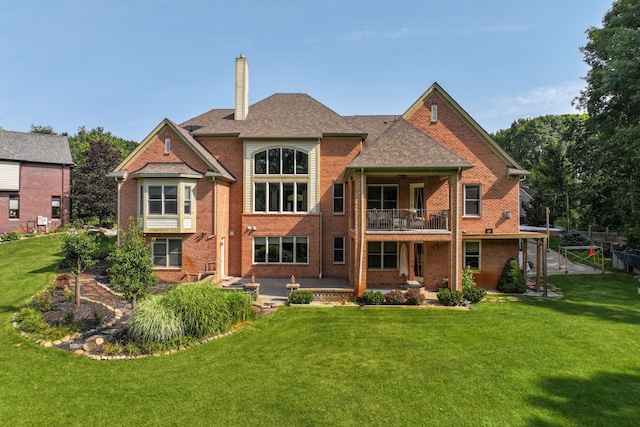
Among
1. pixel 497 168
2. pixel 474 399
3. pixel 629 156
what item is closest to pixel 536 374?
pixel 474 399

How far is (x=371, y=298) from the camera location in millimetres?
14359

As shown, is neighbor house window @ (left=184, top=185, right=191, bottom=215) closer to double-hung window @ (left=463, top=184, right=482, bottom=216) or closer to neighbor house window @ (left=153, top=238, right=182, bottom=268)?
neighbor house window @ (left=153, top=238, right=182, bottom=268)

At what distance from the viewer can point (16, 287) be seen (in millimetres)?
15797

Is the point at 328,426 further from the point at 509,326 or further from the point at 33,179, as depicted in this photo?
the point at 33,179

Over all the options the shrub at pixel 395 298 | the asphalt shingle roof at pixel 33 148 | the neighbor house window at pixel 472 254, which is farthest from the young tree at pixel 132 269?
the asphalt shingle roof at pixel 33 148

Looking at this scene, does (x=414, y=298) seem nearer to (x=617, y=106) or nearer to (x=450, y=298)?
(x=450, y=298)

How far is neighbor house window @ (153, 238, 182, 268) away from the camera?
1814 cm

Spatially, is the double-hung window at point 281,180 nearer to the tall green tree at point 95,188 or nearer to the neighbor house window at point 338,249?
the neighbor house window at point 338,249

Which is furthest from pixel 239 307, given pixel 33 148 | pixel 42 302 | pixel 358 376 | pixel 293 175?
pixel 33 148

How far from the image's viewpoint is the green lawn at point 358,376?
6.74 metres

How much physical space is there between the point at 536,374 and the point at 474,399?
238 centimetres

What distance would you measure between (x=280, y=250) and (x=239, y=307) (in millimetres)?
7603

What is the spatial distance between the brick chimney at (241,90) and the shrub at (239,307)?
41.4 feet

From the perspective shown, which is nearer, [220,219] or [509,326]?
[509,326]
